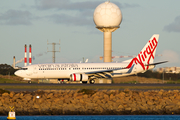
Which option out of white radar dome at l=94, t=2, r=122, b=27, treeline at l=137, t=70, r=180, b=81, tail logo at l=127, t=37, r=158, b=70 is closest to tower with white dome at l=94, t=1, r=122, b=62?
white radar dome at l=94, t=2, r=122, b=27

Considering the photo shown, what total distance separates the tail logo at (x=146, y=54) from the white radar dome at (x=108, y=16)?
13.8 metres

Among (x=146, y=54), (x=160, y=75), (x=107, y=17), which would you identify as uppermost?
(x=107, y=17)

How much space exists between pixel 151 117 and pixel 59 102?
22.9 ft

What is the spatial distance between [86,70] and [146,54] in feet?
35.2

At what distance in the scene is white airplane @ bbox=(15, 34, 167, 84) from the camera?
54.6 meters

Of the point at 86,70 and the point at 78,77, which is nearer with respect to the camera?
the point at 78,77

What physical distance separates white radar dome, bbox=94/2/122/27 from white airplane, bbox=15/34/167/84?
14383 mm

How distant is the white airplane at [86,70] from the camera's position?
54562 millimetres

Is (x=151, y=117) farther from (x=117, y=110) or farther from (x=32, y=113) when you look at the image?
(x=32, y=113)

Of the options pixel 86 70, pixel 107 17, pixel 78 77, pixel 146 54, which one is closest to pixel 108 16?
pixel 107 17

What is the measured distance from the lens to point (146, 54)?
190 feet

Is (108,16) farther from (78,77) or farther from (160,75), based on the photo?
(78,77)

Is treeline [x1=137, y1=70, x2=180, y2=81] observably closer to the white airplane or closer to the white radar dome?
the white airplane

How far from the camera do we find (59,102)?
25109 mm
